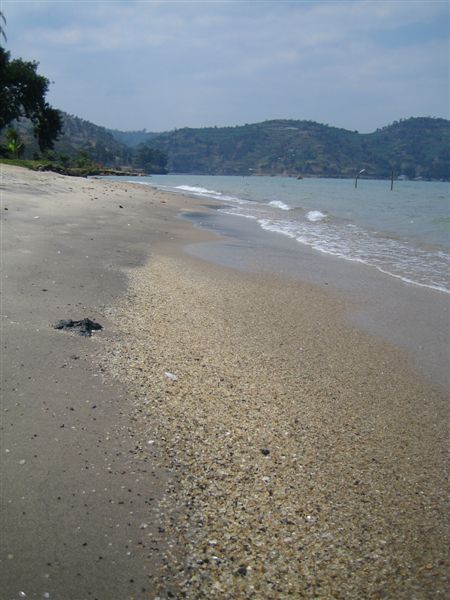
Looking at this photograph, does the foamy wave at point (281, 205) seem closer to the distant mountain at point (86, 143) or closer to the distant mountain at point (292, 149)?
the distant mountain at point (86, 143)

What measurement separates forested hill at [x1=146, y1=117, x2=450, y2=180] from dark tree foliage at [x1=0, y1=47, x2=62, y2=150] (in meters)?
104

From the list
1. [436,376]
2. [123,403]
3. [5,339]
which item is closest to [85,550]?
[123,403]

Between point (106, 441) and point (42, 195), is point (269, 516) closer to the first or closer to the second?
point (106, 441)

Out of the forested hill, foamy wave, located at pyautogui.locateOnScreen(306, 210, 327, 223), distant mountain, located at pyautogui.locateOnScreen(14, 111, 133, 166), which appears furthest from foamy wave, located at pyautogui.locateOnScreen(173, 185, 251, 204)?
the forested hill

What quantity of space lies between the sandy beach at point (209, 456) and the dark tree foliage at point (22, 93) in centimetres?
3972

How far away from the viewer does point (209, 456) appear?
300 centimetres

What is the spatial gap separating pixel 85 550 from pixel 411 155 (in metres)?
149

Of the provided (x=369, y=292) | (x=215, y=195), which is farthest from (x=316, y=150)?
(x=369, y=292)

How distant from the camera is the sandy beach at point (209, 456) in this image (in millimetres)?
2219

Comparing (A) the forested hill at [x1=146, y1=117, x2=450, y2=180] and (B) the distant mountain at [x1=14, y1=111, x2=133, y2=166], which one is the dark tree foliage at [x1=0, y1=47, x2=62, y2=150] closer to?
(B) the distant mountain at [x1=14, y1=111, x2=133, y2=166]

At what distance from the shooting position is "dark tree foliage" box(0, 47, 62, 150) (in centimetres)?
3909

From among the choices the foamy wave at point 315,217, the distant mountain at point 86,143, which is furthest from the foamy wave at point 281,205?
the distant mountain at point 86,143

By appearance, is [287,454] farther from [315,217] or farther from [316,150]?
[316,150]

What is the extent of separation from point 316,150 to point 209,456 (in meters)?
159
